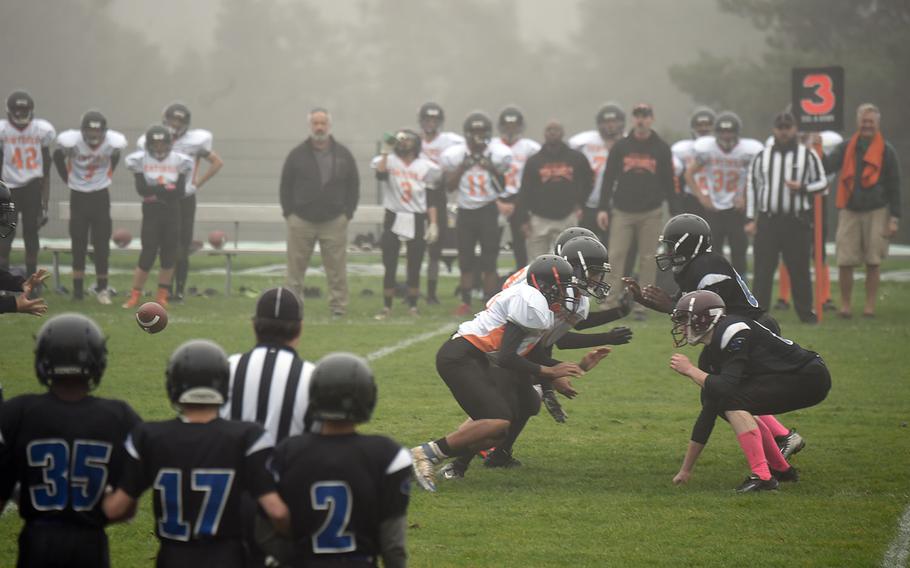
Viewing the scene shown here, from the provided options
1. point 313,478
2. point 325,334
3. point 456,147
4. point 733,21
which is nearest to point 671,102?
point 733,21

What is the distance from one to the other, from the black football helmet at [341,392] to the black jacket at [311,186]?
9841 mm

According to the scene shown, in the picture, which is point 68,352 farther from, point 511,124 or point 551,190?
point 511,124

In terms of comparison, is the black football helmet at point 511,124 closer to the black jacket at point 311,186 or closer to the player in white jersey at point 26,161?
the black jacket at point 311,186

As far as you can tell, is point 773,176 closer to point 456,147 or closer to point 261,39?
point 456,147

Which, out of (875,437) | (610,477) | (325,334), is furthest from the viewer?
(325,334)

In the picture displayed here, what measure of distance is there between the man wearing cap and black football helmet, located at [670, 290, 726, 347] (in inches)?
272

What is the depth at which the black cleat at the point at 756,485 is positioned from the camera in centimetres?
691

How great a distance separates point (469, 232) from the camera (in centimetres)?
1448

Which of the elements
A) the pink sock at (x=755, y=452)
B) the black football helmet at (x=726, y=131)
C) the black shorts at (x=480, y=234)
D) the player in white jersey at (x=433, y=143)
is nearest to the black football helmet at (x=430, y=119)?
the player in white jersey at (x=433, y=143)

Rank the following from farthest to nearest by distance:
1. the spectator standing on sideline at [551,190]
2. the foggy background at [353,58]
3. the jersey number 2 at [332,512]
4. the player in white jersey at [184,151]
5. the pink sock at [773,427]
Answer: the foggy background at [353,58] < the player in white jersey at [184,151] < the spectator standing on sideline at [551,190] < the pink sock at [773,427] < the jersey number 2 at [332,512]

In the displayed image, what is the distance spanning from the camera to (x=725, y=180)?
579 inches

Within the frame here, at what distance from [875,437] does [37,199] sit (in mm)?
9707

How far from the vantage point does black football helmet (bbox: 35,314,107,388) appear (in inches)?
166

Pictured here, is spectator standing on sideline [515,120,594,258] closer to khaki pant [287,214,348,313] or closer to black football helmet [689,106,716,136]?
khaki pant [287,214,348,313]
